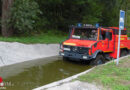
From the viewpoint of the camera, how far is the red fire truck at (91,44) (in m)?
8.09

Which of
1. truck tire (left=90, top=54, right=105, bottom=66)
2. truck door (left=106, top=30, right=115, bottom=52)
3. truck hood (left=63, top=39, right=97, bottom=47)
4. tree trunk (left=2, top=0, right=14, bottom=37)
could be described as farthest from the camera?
tree trunk (left=2, top=0, right=14, bottom=37)

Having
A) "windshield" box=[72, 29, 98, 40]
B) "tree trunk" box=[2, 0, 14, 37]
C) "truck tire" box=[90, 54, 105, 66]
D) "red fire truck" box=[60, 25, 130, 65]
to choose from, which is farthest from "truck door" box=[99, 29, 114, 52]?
"tree trunk" box=[2, 0, 14, 37]

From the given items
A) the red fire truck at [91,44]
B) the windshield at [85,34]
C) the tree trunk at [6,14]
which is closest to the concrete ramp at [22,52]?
the red fire truck at [91,44]

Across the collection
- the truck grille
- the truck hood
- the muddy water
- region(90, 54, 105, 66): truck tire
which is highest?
the truck hood

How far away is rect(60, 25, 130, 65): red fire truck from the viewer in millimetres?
8086

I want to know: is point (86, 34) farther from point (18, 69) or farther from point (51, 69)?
point (18, 69)

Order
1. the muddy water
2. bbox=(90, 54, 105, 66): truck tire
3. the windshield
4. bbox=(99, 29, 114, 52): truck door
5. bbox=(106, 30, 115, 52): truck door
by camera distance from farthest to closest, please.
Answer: bbox=(106, 30, 115, 52): truck door, bbox=(99, 29, 114, 52): truck door, the windshield, bbox=(90, 54, 105, 66): truck tire, the muddy water

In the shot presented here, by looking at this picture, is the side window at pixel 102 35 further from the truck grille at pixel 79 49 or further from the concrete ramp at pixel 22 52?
the concrete ramp at pixel 22 52

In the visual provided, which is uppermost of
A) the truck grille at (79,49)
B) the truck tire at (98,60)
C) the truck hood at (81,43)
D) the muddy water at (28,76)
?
the truck hood at (81,43)

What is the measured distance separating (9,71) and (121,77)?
515 cm

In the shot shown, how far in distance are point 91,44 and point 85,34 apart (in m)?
1.14

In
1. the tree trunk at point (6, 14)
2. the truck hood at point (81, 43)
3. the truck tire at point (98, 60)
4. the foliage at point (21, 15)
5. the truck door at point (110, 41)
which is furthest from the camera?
the tree trunk at point (6, 14)

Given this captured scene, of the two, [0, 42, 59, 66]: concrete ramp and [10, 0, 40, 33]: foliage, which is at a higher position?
[10, 0, 40, 33]: foliage

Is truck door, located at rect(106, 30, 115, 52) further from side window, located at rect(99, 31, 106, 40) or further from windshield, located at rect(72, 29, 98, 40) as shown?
windshield, located at rect(72, 29, 98, 40)
